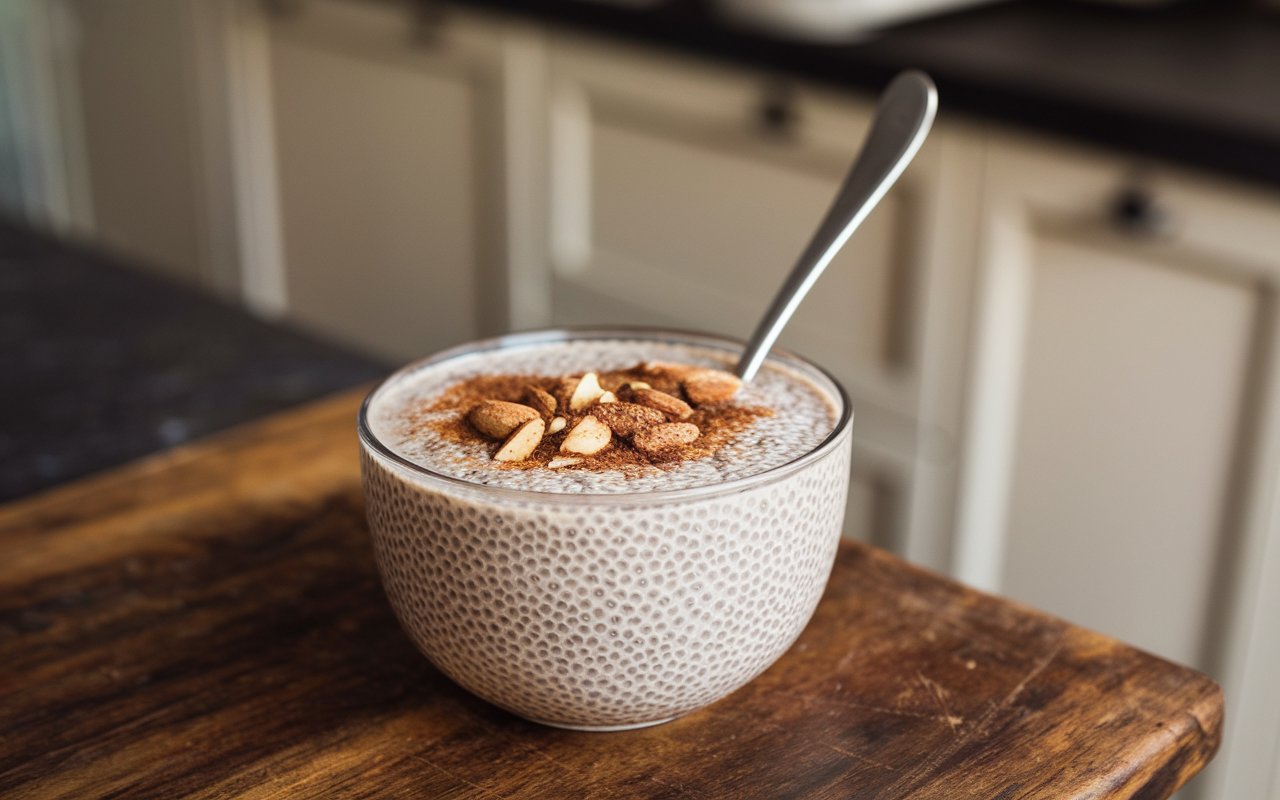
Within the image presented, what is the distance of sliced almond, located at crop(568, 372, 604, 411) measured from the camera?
0.50m

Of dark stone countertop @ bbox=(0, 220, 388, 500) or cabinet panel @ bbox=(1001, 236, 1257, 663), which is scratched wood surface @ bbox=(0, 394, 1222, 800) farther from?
cabinet panel @ bbox=(1001, 236, 1257, 663)

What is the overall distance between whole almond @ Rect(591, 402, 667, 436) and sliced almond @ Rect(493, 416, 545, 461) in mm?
22

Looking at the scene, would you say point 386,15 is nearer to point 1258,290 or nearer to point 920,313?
point 920,313

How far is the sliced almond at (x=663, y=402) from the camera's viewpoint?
0.50 metres

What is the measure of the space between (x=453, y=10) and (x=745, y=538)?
150 cm

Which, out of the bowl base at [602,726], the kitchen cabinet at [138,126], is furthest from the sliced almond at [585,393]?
the kitchen cabinet at [138,126]

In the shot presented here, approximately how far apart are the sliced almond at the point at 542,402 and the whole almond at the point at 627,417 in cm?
2

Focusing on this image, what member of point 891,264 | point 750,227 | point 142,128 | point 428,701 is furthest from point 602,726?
point 142,128

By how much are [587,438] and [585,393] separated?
0.04 m

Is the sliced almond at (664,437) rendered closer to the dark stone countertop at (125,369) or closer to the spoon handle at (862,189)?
the spoon handle at (862,189)

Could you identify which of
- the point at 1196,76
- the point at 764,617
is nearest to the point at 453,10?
→ the point at 1196,76

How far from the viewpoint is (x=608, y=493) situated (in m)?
0.43

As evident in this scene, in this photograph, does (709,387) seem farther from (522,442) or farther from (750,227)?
(750,227)

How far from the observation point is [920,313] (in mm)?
1383
